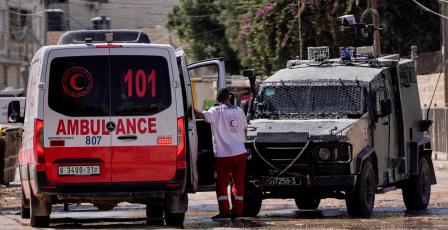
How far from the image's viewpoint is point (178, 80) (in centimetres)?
1416

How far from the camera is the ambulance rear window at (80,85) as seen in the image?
14086 millimetres

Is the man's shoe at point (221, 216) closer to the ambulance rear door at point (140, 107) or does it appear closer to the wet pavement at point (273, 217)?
the wet pavement at point (273, 217)

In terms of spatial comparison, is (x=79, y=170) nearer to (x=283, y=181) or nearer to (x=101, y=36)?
(x=283, y=181)

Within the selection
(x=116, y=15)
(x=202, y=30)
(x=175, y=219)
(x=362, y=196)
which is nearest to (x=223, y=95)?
(x=175, y=219)

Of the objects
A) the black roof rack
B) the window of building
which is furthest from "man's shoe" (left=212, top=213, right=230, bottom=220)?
the window of building

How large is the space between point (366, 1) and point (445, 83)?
3.81 meters

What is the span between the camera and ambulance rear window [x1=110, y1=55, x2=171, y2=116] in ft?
46.4

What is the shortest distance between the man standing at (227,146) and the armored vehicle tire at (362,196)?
1509 millimetres

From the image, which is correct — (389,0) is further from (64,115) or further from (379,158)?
(64,115)

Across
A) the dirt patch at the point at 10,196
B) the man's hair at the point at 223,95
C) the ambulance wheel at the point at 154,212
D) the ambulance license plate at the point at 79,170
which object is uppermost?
the man's hair at the point at 223,95

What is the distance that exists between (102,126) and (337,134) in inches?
138

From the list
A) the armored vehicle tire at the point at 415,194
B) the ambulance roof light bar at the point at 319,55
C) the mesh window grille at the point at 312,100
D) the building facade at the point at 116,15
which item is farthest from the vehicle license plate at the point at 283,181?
the building facade at the point at 116,15

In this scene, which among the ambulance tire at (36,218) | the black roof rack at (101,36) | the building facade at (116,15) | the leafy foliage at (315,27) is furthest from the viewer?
the building facade at (116,15)

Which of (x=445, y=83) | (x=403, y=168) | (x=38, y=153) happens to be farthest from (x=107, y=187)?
(x=445, y=83)
